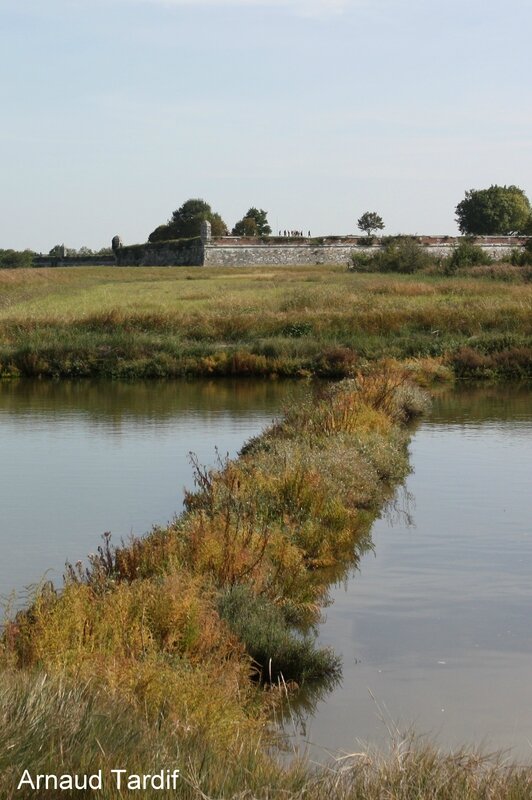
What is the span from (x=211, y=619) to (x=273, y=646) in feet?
2.12

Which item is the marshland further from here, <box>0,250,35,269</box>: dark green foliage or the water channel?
<box>0,250,35,269</box>: dark green foliage

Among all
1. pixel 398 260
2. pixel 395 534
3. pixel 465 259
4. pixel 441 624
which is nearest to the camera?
pixel 441 624

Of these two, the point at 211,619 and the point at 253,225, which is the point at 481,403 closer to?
the point at 211,619

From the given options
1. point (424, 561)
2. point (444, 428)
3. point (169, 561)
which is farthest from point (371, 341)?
point (169, 561)

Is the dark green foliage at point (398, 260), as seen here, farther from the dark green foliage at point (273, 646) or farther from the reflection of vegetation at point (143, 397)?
the dark green foliage at point (273, 646)

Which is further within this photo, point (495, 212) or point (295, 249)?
point (495, 212)

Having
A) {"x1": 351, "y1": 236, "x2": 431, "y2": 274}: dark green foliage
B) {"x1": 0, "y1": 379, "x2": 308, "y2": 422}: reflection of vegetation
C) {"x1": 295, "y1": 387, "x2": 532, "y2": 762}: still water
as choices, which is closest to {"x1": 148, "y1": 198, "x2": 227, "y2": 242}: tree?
{"x1": 351, "y1": 236, "x2": 431, "y2": 274}: dark green foliage

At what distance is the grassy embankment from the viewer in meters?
36.2

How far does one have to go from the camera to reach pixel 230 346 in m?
38.7

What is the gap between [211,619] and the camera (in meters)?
8.43

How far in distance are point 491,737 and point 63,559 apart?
20.0ft

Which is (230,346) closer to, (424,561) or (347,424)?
(347,424)

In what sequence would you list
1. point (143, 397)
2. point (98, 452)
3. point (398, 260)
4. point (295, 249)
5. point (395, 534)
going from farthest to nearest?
point (295, 249)
point (398, 260)
point (143, 397)
point (98, 452)
point (395, 534)

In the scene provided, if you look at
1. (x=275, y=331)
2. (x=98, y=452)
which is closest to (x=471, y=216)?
(x=275, y=331)
